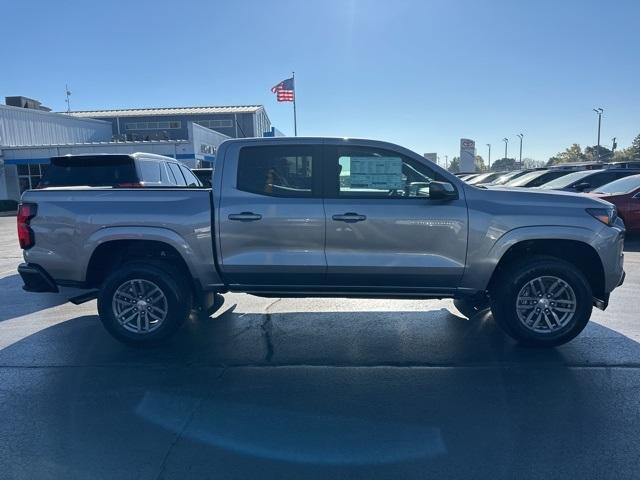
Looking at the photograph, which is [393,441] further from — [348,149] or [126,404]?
[348,149]

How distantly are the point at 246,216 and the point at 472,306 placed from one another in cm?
268

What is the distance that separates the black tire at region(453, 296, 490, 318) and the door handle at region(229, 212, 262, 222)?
7.41 feet

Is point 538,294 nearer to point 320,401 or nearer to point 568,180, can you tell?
point 320,401

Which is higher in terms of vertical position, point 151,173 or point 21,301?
point 151,173

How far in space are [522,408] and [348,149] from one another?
8.92 feet

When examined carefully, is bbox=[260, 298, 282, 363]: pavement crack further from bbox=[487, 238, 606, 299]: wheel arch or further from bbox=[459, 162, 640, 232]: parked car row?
bbox=[459, 162, 640, 232]: parked car row

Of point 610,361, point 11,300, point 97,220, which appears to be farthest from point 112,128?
point 610,361

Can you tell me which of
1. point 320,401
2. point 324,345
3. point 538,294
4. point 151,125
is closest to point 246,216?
point 324,345

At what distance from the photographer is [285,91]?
30953mm

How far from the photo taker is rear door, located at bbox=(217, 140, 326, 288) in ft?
14.6

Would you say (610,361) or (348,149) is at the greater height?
(348,149)

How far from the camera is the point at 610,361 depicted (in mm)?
4270

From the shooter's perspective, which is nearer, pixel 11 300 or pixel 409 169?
pixel 409 169

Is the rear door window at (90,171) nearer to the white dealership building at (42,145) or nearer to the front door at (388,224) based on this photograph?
the front door at (388,224)
